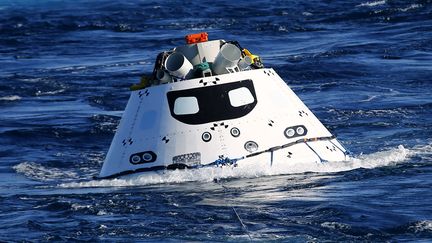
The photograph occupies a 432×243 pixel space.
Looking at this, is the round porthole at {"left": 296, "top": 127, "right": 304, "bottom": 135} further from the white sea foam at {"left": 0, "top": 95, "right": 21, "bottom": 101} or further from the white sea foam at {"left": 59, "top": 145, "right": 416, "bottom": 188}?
the white sea foam at {"left": 0, "top": 95, "right": 21, "bottom": 101}

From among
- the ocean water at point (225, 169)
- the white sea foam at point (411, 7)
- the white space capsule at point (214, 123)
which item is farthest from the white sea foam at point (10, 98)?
the white sea foam at point (411, 7)

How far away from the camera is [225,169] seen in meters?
27.0

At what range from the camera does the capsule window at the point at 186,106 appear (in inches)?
1080

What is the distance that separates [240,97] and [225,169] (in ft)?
5.37

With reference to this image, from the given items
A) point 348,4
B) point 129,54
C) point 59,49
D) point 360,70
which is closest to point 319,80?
point 360,70

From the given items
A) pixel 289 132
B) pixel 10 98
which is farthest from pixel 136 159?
pixel 10 98

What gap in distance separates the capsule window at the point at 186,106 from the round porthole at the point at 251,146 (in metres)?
1.29

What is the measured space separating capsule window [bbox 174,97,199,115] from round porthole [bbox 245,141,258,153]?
129 centimetres

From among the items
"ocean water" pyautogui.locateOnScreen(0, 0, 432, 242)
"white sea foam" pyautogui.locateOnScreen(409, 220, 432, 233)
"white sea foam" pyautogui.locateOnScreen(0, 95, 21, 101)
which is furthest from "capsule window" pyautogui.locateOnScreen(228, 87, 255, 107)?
"white sea foam" pyautogui.locateOnScreen(0, 95, 21, 101)

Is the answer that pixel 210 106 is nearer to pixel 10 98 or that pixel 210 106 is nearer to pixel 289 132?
pixel 289 132

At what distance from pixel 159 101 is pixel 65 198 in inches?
115

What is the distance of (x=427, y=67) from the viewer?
48906 millimetres

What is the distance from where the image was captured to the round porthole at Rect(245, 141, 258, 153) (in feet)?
89.1

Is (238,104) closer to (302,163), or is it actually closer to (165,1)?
(302,163)
